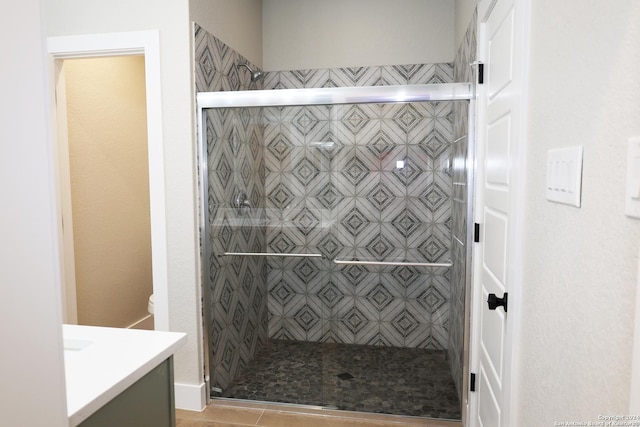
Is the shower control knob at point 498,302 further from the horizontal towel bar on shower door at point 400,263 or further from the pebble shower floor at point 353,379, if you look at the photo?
the pebble shower floor at point 353,379

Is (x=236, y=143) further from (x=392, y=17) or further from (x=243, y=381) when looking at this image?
(x=392, y=17)

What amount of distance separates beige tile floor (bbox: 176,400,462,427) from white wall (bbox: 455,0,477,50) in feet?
7.40

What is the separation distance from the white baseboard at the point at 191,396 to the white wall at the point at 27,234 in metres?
1.92

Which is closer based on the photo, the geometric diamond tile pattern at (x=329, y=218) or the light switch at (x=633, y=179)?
the light switch at (x=633, y=179)

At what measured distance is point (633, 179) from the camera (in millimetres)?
597

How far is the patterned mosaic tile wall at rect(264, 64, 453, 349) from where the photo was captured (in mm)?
2334

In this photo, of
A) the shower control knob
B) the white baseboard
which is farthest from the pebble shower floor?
the shower control knob

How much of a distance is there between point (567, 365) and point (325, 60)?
3072 mm

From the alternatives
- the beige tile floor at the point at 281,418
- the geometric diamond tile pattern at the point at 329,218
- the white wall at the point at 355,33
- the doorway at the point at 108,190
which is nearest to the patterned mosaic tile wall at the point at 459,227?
the geometric diamond tile pattern at the point at 329,218

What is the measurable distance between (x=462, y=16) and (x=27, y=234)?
278 cm

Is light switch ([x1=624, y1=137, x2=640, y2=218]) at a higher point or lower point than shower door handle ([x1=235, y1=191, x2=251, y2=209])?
higher

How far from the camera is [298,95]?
2.35 m

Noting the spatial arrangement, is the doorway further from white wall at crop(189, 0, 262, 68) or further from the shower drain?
the shower drain

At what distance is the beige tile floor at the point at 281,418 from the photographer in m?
2.30
